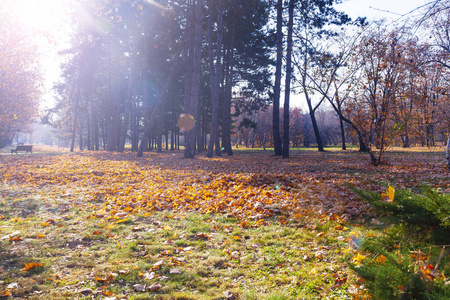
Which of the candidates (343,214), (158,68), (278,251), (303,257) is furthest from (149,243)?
(158,68)

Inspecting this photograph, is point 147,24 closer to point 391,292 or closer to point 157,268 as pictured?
point 157,268

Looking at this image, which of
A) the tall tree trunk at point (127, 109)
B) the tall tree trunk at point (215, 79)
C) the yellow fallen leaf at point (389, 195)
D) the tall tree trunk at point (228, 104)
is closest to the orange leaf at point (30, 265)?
the yellow fallen leaf at point (389, 195)

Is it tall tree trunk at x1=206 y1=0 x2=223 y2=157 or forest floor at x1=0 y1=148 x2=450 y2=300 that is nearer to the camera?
forest floor at x1=0 y1=148 x2=450 y2=300

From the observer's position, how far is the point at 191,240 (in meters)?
4.63

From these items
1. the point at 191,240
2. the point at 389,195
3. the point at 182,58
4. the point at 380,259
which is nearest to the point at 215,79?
the point at 182,58

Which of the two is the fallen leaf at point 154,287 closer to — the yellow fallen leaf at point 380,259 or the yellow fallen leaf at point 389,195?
the yellow fallen leaf at point 380,259

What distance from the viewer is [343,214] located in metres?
5.21

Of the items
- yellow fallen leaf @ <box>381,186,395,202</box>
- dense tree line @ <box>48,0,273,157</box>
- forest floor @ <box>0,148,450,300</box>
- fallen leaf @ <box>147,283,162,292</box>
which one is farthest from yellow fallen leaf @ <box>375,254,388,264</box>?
dense tree line @ <box>48,0,273,157</box>

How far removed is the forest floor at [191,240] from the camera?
3084 mm

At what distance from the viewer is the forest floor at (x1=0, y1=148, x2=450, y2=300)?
121 inches

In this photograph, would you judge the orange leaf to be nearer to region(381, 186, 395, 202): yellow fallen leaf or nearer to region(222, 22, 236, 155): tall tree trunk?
region(381, 186, 395, 202): yellow fallen leaf

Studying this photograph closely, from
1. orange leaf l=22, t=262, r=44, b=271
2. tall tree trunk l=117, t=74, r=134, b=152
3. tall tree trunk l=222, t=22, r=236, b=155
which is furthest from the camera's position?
tall tree trunk l=117, t=74, r=134, b=152

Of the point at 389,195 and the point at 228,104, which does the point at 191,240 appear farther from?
the point at 228,104

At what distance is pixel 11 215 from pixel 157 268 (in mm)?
4365
